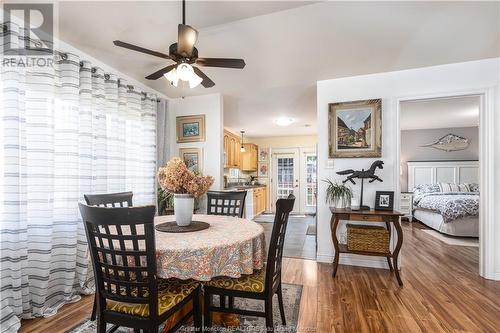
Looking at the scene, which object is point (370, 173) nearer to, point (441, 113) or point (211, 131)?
point (211, 131)

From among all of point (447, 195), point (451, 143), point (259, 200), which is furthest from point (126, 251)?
point (451, 143)

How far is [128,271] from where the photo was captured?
3.96 feet

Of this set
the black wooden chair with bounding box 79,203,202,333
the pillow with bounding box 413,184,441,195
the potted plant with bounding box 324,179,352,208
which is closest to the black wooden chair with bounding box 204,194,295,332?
the black wooden chair with bounding box 79,203,202,333

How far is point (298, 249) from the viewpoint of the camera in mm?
3734

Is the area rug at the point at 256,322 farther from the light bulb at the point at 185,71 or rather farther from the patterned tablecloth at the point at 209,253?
the light bulb at the point at 185,71

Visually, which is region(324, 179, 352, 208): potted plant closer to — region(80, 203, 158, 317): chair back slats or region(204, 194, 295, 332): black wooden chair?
region(204, 194, 295, 332): black wooden chair

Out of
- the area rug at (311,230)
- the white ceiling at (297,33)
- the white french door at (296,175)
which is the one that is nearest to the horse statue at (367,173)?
the white ceiling at (297,33)

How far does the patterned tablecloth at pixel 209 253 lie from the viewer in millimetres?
1249

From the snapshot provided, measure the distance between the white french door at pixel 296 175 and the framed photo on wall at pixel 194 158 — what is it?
4124 millimetres

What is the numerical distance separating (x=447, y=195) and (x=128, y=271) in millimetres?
6196

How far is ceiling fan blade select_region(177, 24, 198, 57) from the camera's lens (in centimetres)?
155

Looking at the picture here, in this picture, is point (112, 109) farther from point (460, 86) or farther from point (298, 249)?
point (460, 86)

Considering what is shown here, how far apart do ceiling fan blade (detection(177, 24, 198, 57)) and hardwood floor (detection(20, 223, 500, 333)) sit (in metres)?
2.20

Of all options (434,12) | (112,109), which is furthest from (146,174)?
(434,12)
